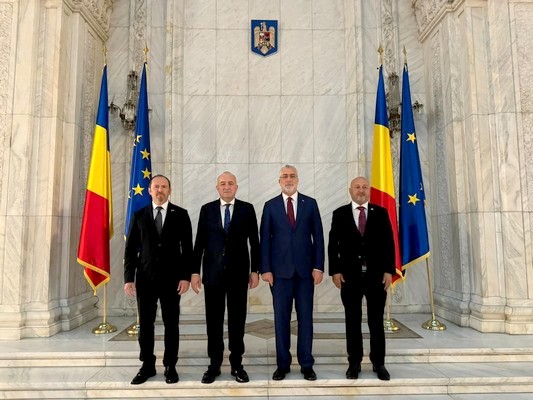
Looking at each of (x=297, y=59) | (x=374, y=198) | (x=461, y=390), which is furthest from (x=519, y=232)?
(x=297, y=59)

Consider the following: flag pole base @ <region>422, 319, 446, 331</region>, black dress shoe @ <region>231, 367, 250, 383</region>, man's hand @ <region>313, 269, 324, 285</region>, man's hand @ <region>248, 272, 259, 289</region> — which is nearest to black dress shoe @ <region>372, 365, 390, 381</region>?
man's hand @ <region>313, 269, 324, 285</region>

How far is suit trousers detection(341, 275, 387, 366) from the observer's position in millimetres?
3252

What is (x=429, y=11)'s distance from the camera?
5.59m

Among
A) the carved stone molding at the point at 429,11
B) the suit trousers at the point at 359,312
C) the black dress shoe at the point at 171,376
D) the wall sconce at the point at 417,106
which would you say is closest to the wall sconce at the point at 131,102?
the black dress shoe at the point at 171,376

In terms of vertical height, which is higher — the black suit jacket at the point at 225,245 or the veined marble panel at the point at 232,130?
the veined marble panel at the point at 232,130

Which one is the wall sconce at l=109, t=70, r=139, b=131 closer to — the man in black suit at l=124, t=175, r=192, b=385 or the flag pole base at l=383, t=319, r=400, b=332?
the man in black suit at l=124, t=175, r=192, b=385

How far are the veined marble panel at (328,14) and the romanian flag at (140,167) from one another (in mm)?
2767

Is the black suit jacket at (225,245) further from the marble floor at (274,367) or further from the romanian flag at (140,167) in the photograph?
the romanian flag at (140,167)

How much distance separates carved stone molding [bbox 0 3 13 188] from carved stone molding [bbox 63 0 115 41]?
26.0 inches

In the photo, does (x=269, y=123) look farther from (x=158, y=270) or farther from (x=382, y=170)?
(x=158, y=270)

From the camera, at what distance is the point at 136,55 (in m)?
5.89

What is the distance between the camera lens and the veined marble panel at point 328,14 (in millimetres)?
6125

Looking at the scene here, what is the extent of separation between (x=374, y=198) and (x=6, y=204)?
4.12m

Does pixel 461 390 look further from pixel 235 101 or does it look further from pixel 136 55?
pixel 136 55
